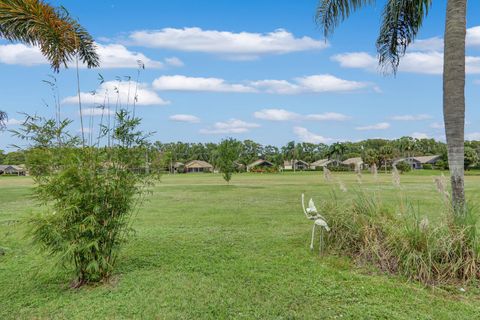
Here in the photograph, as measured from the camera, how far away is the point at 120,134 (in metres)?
4.90

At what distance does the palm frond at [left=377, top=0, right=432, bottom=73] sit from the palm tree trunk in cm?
150

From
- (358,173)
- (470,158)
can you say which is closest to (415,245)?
(358,173)

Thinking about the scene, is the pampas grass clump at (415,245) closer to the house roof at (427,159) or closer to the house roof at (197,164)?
the house roof at (427,159)

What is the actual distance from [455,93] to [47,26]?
656 cm

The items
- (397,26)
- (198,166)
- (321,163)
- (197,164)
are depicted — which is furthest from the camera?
(197,164)

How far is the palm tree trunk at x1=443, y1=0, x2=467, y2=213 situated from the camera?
536 centimetres

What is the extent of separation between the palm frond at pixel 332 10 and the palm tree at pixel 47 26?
16.7 ft

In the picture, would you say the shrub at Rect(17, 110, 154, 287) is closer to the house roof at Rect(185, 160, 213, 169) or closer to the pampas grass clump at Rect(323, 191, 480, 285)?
the pampas grass clump at Rect(323, 191, 480, 285)

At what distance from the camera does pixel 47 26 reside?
5.99 metres

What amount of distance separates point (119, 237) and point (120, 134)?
4.78 feet

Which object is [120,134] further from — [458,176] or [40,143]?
[458,176]

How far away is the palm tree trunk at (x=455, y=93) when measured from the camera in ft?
17.6

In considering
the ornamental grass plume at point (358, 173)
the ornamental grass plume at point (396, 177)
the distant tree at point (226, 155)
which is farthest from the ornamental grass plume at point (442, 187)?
the distant tree at point (226, 155)

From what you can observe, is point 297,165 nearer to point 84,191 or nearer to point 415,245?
point 415,245
